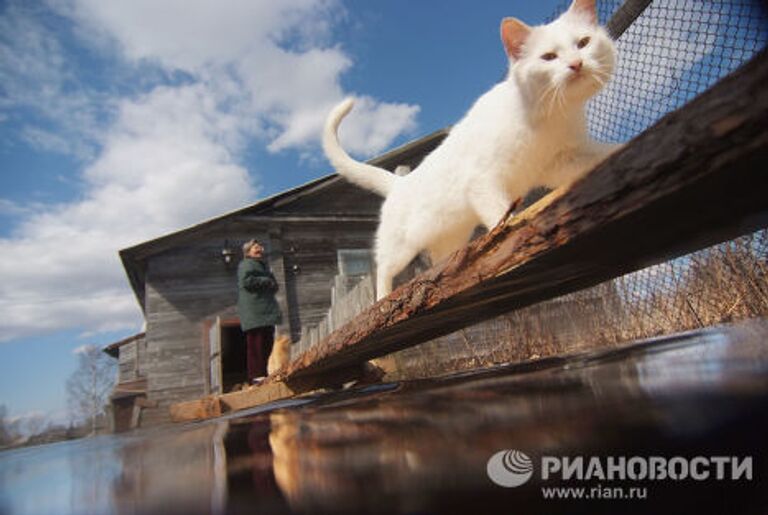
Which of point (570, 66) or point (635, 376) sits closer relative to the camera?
point (635, 376)

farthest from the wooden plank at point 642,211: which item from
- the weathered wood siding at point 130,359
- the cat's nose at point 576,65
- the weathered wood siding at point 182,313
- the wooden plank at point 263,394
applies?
the weathered wood siding at point 130,359

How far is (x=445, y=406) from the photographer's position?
146cm

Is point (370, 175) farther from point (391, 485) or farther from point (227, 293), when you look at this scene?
point (227, 293)

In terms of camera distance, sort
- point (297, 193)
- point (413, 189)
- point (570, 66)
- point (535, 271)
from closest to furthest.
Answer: point (535, 271)
point (570, 66)
point (413, 189)
point (297, 193)

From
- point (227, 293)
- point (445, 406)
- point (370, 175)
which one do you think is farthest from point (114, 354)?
point (445, 406)

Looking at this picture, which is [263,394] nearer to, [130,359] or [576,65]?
[576,65]

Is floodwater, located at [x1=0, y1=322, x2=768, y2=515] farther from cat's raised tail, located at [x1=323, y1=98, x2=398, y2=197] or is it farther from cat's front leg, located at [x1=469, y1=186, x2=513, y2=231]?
cat's raised tail, located at [x1=323, y1=98, x2=398, y2=197]

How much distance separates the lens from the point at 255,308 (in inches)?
243

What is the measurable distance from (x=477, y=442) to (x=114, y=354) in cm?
2434

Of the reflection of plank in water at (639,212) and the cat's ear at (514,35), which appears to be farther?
the cat's ear at (514,35)

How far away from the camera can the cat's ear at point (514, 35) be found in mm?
2093

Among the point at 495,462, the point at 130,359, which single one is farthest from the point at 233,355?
the point at 495,462

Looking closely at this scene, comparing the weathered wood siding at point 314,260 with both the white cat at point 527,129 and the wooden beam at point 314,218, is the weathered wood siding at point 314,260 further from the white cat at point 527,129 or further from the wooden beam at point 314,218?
the white cat at point 527,129

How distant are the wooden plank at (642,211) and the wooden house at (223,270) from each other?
30.9ft
